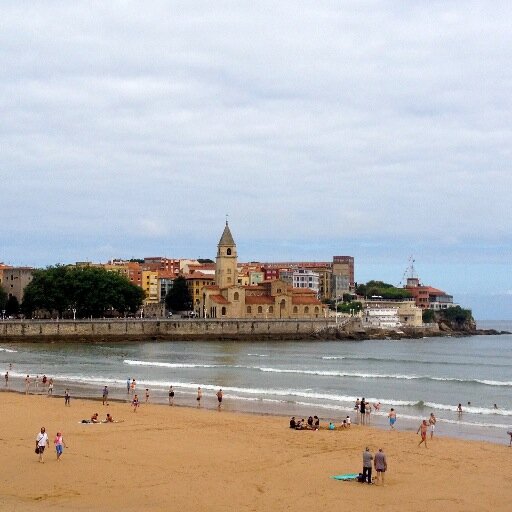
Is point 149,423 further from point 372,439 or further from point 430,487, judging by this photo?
point 430,487

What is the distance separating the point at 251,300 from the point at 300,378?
68.3 metres

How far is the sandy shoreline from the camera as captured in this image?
1958 centimetres

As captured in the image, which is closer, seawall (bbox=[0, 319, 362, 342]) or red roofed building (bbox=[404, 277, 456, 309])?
seawall (bbox=[0, 319, 362, 342])

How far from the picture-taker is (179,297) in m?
136

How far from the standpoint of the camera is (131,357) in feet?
241

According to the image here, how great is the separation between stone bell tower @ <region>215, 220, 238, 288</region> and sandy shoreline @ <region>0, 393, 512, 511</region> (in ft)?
304

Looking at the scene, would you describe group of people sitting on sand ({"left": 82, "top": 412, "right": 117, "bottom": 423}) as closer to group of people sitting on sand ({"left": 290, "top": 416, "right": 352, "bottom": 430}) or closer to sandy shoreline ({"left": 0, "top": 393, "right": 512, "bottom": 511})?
sandy shoreline ({"left": 0, "top": 393, "right": 512, "bottom": 511})

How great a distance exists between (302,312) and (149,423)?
9063 centimetres

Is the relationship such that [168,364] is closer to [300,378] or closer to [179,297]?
[300,378]

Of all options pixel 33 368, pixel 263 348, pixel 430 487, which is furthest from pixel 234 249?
pixel 430 487

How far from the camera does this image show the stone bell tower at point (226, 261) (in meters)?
126

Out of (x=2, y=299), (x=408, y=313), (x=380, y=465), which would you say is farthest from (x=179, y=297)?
(x=380, y=465)

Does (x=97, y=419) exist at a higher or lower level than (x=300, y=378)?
lower

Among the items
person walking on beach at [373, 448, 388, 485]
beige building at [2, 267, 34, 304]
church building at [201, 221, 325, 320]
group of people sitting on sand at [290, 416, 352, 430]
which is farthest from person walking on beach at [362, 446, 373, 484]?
beige building at [2, 267, 34, 304]
